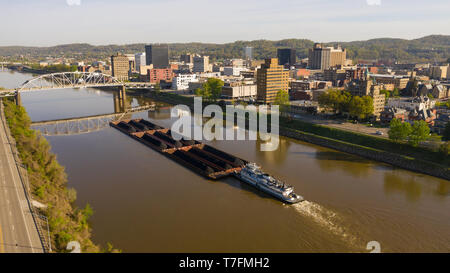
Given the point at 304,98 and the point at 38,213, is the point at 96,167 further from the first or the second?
the point at 304,98

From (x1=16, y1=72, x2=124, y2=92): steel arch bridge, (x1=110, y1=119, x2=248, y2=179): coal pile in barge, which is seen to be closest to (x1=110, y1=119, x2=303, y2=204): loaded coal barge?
(x1=110, y1=119, x2=248, y2=179): coal pile in barge

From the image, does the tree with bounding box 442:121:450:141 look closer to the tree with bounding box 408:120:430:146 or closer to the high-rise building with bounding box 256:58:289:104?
the tree with bounding box 408:120:430:146

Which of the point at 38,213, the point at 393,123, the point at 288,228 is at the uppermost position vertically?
the point at 393,123

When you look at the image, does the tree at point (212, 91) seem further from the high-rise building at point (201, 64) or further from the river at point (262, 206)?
the high-rise building at point (201, 64)

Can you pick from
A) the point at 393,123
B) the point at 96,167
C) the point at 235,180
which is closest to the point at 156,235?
the point at 235,180

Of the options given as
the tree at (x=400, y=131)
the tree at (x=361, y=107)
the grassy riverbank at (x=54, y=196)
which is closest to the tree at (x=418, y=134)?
the tree at (x=400, y=131)
